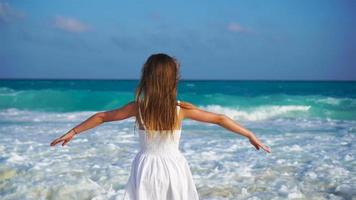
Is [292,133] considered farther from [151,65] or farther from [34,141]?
[151,65]

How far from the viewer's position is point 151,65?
10.4 feet

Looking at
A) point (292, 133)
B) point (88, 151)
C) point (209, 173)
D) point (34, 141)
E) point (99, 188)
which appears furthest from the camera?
point (292, 133)

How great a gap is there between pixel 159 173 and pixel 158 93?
52 centimetres

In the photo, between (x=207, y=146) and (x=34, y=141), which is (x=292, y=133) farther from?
(x=34, y=141)

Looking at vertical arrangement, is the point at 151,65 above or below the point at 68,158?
above

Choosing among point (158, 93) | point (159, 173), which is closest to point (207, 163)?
point (159, 173)

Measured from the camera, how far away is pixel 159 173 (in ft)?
10.9

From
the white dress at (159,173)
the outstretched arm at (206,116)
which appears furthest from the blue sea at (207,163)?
the outstretched arm at (206,116)

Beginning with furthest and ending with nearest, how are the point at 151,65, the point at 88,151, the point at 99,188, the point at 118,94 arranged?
the point at 118,94 → the point at 88,151 → the point at 99,188 → the point at 151,65

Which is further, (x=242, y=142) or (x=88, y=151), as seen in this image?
(x=242, y=142)

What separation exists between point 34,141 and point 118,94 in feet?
59.6

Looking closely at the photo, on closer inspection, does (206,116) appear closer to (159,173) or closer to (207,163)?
(159,173)

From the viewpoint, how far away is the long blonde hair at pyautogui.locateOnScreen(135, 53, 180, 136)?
10.4ft

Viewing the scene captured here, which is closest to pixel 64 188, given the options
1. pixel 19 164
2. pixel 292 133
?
pixel 19 164
